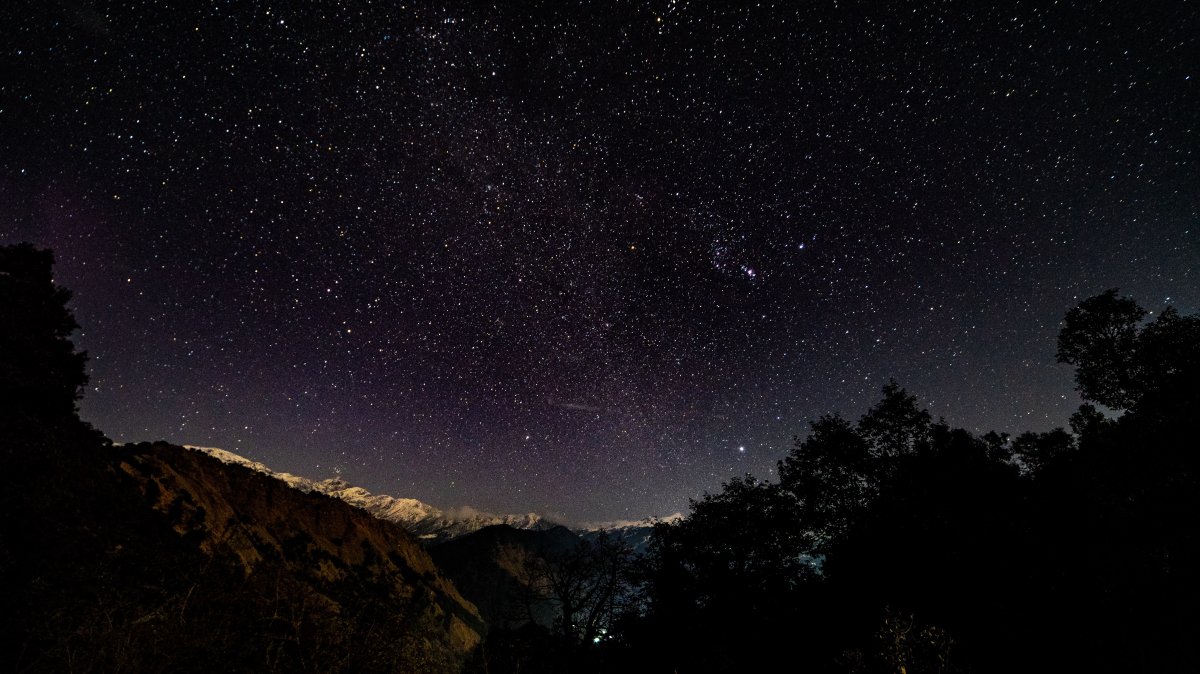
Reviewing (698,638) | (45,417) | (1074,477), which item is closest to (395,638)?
(698,638)

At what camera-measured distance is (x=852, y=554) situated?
24000mm

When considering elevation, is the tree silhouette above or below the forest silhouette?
above

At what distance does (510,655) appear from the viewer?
2114 centimetres

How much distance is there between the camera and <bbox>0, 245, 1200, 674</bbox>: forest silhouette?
48.5 ft

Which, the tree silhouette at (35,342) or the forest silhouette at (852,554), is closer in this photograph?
the forest silhouette at (852,554)

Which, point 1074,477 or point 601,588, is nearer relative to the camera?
point 1074,477

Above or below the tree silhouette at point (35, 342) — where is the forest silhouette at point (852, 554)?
below

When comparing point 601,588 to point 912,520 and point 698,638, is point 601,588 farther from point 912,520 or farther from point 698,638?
point 912,520

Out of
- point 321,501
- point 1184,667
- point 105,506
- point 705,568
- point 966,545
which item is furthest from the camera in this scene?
point 321,501

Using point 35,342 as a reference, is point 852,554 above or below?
below

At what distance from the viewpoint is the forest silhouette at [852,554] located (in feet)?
48.5

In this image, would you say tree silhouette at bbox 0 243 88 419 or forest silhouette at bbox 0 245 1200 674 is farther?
tree silhouette at bbox 0 243 88 419

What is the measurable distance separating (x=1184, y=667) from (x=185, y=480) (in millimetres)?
97764

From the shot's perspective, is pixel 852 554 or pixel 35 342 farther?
pixel 35 342
